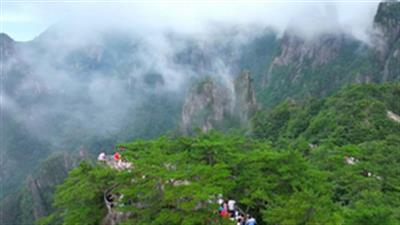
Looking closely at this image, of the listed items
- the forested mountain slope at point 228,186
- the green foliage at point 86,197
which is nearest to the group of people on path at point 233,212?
the forested mountain slope at point 228,186

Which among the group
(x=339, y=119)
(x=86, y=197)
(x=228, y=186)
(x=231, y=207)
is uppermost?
(x=86, y=197)

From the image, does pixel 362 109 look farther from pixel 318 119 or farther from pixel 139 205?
pixel 139 205

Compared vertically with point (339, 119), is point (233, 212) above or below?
above

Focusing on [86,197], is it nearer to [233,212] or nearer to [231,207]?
[231,207]

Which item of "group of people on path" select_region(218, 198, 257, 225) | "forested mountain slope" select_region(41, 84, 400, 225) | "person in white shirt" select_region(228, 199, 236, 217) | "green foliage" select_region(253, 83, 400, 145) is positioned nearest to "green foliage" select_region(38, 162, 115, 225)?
"forested mountain slope" select_region(41, 84, 400, 225)

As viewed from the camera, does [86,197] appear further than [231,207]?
Yes

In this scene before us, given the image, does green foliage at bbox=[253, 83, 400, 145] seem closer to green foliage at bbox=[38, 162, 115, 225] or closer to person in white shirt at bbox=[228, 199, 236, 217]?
person in white shirt at bbox=[228, 199, 236, 217]

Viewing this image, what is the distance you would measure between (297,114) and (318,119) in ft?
35.6

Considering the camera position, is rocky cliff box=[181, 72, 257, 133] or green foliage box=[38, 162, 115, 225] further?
rocky cliff box=[181, 72, 257, 133]

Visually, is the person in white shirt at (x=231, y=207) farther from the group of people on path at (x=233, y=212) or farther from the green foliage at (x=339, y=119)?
the green foliage at (x=339, y=119)

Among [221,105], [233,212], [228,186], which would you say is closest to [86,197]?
[228,186]

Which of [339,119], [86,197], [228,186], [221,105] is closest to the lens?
[228,186]

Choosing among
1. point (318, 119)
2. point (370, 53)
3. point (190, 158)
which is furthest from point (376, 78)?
point (190, 158)

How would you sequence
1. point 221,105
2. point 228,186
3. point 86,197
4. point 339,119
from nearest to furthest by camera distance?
point 228,186, point 86,197, point 339,119, point 221,105
